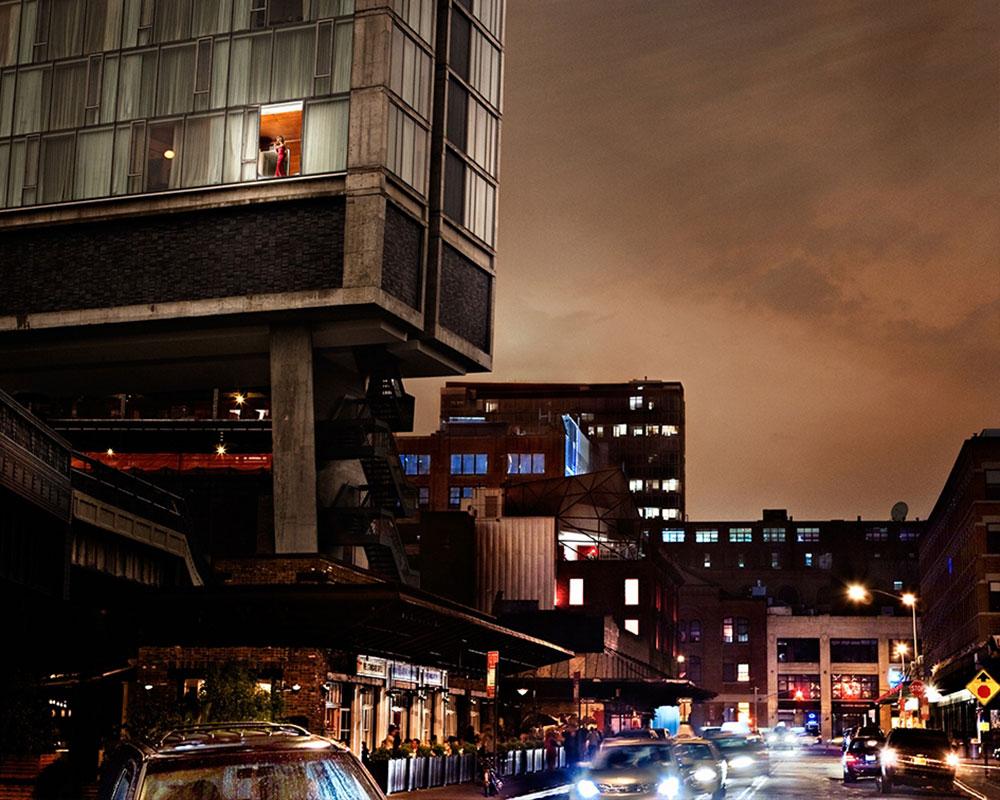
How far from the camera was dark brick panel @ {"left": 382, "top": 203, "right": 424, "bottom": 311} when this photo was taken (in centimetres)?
5309

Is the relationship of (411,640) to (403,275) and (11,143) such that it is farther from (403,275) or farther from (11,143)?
(11,143)

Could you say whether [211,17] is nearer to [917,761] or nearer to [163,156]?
[163,156]

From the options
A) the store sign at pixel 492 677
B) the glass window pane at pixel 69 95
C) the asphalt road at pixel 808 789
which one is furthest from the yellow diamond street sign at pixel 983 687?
the glass window pane at pixel 69 95

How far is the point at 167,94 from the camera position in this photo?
56406 millimetres

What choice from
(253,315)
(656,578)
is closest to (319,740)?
(253,315)

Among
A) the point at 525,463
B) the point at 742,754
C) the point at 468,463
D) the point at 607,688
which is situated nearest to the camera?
the point at 742,754

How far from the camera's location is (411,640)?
42.7 meters

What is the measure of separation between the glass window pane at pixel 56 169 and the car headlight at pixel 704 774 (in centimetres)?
3615

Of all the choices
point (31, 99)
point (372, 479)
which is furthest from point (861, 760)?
point (31, 99)

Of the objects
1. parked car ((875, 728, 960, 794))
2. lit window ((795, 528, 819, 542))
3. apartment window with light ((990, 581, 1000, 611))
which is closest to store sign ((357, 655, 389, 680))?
parked car ((875, 728, 960, 794))

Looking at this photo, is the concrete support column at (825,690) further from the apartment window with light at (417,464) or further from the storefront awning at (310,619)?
the storefront awning at (310,619)

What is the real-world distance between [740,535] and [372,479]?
136850mm

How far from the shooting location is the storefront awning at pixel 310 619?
33938mm

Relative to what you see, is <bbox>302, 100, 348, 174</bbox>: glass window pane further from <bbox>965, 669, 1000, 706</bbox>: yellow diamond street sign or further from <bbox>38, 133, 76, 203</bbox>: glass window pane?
<bbox>965, 669, 1000, 706</bbox>: yellow diamond street sign
